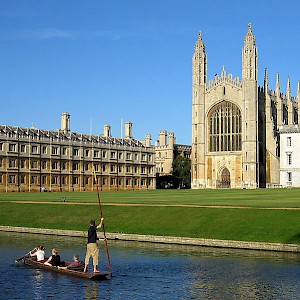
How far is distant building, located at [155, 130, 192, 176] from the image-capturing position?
13212 centimetres

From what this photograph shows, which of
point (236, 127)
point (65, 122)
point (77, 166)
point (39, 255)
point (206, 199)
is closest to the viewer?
point (39, 255)

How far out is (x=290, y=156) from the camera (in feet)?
322

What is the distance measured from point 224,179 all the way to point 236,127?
8.73m

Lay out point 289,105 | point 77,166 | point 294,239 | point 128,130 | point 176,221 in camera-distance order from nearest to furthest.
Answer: point 294,239
point 176,221
point 77,166
point 289,105
point 128,130

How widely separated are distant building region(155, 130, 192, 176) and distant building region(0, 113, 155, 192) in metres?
13.7

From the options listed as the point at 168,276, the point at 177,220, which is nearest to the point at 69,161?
the point at 177,220

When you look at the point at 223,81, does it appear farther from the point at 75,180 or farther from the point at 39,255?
the point at 39,255

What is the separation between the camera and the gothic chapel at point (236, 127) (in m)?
102

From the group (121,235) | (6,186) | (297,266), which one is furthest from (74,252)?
(6,186)

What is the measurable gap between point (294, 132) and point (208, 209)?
6114 centimetres

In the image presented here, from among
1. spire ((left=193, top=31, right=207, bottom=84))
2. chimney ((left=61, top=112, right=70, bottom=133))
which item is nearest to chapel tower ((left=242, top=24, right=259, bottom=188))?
spire ((left=193, top=31, right=207, bottom=84))

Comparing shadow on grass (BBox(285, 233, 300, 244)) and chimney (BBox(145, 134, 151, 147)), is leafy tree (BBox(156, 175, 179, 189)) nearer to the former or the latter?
chimney (BBox(145, 134, 151, 147))

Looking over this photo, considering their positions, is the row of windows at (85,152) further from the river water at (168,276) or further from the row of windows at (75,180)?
the river water at (168,276)

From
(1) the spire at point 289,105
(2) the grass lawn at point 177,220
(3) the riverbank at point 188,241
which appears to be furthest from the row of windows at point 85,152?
(3) the riverbank at point 188,241
